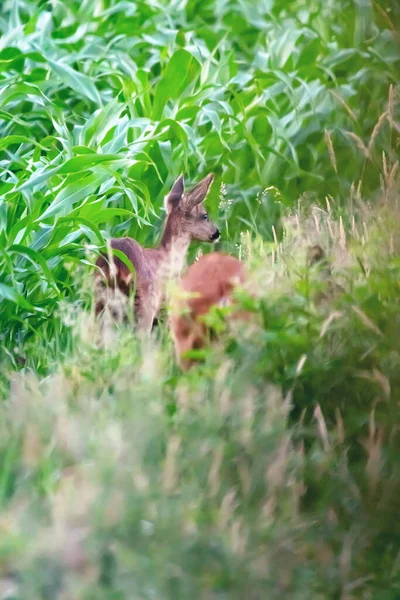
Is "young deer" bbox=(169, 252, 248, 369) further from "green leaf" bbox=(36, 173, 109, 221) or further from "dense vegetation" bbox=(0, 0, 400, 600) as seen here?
"green leaf" bbox=(36, 173, 109, 221)

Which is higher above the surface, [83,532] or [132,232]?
[83,532]

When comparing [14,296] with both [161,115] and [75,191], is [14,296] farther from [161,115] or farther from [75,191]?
[161,115]

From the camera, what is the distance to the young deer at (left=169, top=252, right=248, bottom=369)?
13.2ft

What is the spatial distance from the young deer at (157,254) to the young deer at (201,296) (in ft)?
0.34

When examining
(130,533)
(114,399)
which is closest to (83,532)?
(130,533)

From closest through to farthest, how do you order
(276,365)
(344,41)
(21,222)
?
(276,365), (21,222), (344,41)

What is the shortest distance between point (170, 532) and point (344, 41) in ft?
17.8

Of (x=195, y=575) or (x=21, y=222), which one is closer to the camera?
(x=195, y=575)

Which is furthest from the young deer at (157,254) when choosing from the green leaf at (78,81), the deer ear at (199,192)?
the green leaf at (78,81)

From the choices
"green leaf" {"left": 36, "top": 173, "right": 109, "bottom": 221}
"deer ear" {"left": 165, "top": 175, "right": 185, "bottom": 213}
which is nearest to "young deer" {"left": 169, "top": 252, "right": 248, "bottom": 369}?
"green leaf" {"left": 36, "top": 173, "right": 109, "bottom": 221}

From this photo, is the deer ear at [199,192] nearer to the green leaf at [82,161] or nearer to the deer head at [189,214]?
the deer head at [189,214]

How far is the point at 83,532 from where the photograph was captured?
109 inches

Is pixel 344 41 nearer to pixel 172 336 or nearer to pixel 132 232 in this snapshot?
pixel 132 232

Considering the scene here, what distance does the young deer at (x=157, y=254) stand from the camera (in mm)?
4891
